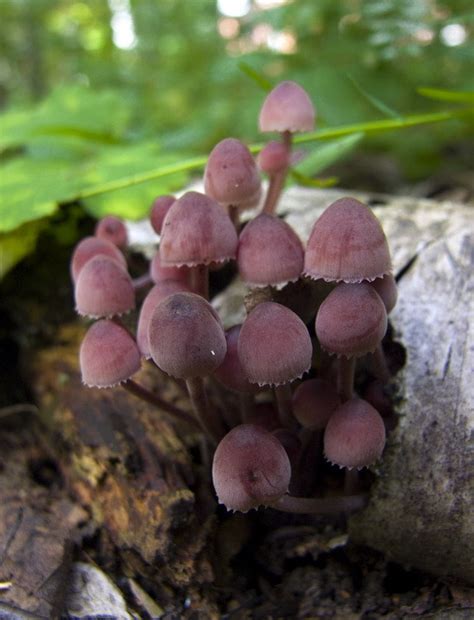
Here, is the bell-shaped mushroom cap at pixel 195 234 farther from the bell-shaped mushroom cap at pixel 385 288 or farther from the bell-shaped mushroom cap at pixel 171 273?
the bell-shaped mushroom cap at pixel 385 288

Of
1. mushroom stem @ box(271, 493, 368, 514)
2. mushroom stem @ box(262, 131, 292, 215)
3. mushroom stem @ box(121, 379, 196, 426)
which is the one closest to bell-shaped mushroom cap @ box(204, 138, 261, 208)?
mushroom stem @ box(262, 131, 292, 215)

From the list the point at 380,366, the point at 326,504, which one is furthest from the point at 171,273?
the point at 326,504

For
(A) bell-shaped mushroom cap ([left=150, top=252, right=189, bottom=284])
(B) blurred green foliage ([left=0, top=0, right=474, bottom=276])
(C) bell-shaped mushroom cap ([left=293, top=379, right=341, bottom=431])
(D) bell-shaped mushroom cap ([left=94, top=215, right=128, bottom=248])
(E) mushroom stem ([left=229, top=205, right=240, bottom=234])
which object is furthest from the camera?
(B) blurred green foliage ([left=0, top=0, right=474, bottom=276])

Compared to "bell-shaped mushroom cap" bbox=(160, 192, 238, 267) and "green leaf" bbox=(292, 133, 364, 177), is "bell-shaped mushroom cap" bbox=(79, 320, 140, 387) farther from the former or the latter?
"green leaf" bbox=(292, 133, 364, 177)

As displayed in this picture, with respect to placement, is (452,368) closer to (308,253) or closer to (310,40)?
(308,253)

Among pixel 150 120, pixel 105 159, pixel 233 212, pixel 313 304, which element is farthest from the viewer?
pixel 150 120

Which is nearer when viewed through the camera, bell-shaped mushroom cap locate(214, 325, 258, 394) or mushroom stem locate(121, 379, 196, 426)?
bell-shaped mushroom cap locate(214, 325, 258, 394)

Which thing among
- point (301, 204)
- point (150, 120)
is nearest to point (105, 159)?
point (301, 204)
